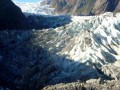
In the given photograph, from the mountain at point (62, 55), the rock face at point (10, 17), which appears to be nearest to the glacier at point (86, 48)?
the mountain at point (62, 55)

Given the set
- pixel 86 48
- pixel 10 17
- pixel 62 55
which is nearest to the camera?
pixel 62 55

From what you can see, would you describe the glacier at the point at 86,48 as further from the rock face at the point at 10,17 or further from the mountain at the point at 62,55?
the rock face at the point at 10,17

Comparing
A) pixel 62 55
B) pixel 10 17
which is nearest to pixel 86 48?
pixel 62 55

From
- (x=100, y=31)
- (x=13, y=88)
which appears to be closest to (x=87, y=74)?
(x=13, y=88)

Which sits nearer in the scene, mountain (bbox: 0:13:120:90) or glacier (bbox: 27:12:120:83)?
mountain (bbox: 0:13:120:90)

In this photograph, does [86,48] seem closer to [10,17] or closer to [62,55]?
[62,55]

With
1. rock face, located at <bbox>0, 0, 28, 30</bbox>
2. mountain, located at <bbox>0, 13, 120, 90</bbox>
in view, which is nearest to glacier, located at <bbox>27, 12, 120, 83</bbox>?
mountain, located at <bbox>0, 13, 120, 90</bbox>

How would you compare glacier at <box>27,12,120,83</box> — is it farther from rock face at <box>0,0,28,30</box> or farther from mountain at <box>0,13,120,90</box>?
rock face at <box>0,0,28,30</box>
